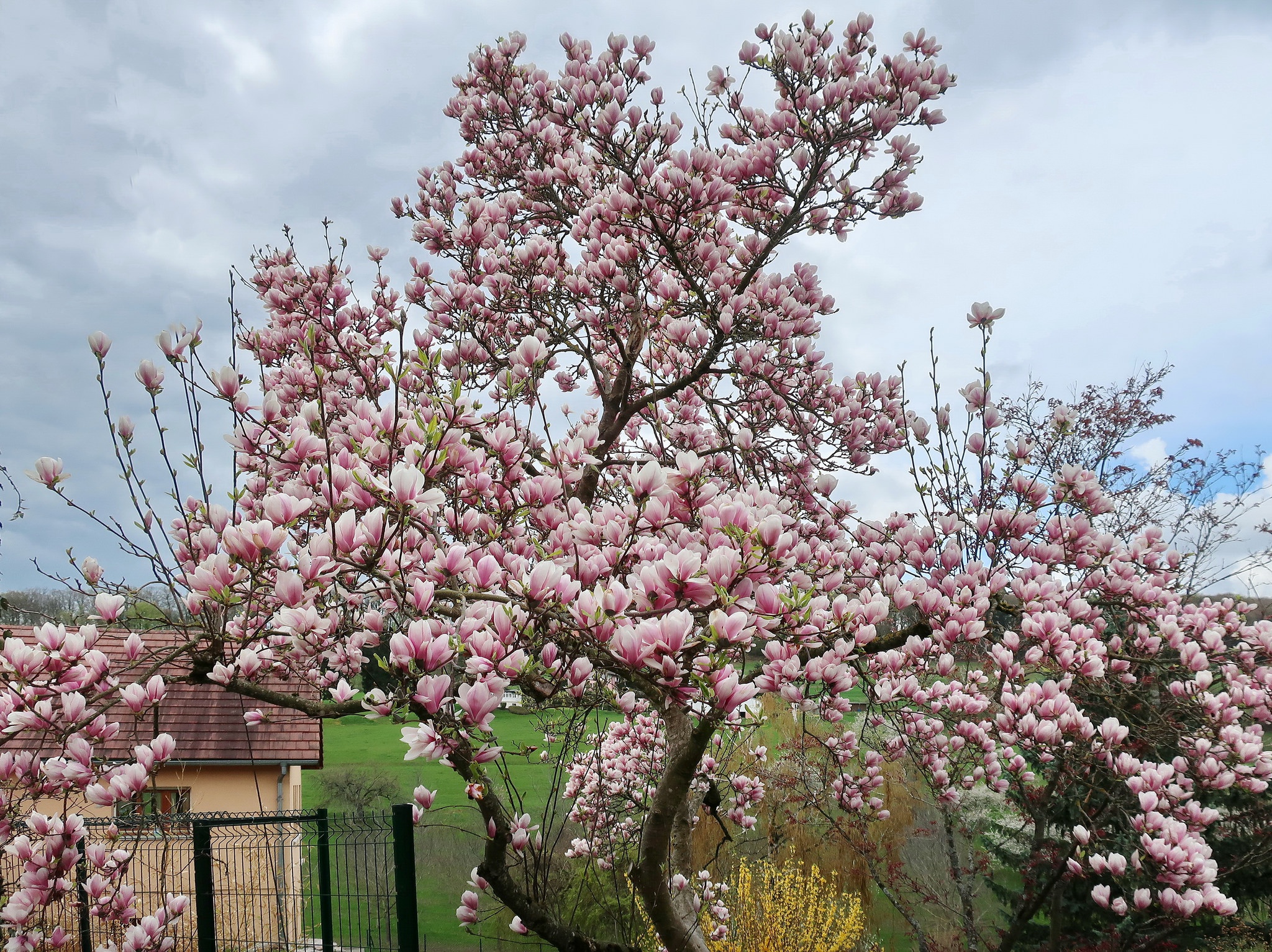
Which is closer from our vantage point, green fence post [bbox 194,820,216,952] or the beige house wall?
green fence post [bbox 194,820,216,952]

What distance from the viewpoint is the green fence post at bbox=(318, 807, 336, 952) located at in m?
5.64

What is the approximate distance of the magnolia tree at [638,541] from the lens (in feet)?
6.26

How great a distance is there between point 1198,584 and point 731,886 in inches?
270

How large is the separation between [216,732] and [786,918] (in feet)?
24.6

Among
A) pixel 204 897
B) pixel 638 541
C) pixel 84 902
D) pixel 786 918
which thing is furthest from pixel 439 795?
pixel 638 541

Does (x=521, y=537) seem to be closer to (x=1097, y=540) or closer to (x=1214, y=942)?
(x=1097, y=540)

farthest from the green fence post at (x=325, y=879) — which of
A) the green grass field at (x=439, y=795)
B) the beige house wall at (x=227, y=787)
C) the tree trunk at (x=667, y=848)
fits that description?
the beige house wall at (x=227, y=787)

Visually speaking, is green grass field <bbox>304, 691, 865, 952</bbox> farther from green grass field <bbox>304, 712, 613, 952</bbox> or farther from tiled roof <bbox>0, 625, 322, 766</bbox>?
tiled roof <bbox>0, 625, 322, 766</bbox>

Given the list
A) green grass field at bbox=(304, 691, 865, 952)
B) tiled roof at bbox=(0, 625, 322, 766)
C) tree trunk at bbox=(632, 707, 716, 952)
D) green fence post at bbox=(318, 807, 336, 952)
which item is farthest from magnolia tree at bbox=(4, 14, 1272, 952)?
tiled roof at bbox=(0, 625, 322, 766)

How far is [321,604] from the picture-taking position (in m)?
2.37

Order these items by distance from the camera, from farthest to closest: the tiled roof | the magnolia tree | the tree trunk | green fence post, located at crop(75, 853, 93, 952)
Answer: the tiled roof → green fence post, located at crop(75, 853, 93, 952) → the tree trunk → the magnolia tree

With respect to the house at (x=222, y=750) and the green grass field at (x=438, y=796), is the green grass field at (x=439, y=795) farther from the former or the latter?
the house at (x=222, y=750)

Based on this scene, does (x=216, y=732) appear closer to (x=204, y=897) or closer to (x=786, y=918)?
(x=204, y=897)

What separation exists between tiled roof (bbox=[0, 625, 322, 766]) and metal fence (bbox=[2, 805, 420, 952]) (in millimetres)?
899
